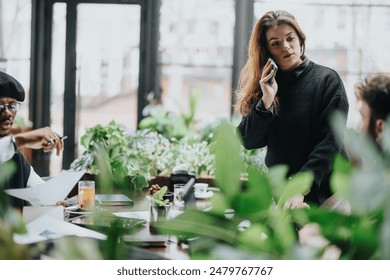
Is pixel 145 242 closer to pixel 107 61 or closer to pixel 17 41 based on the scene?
pixel 17 41

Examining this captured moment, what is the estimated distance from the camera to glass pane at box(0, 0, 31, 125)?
13.2 ft

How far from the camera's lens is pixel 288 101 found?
1587mm

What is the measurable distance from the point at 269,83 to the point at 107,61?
3.82m

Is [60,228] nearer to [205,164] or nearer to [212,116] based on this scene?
[205,164]

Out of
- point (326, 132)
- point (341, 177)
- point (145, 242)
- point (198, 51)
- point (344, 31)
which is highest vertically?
point (344, 31)

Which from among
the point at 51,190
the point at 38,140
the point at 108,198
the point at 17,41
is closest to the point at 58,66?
the point at 17,41

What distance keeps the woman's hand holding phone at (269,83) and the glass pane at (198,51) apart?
11.4ft

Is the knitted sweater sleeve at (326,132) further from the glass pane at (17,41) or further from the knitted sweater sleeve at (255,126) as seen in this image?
the glass pane at (17,41)

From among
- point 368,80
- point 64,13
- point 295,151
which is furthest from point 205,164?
point 64,13

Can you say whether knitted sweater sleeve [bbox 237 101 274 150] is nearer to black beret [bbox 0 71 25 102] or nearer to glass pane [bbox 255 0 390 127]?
black beret [bbox 0 71 25 102]

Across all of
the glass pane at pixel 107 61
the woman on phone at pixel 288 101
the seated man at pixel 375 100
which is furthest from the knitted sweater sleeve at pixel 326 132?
the glass pane at pixel 107 61

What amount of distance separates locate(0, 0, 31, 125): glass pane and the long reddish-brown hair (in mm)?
2485
